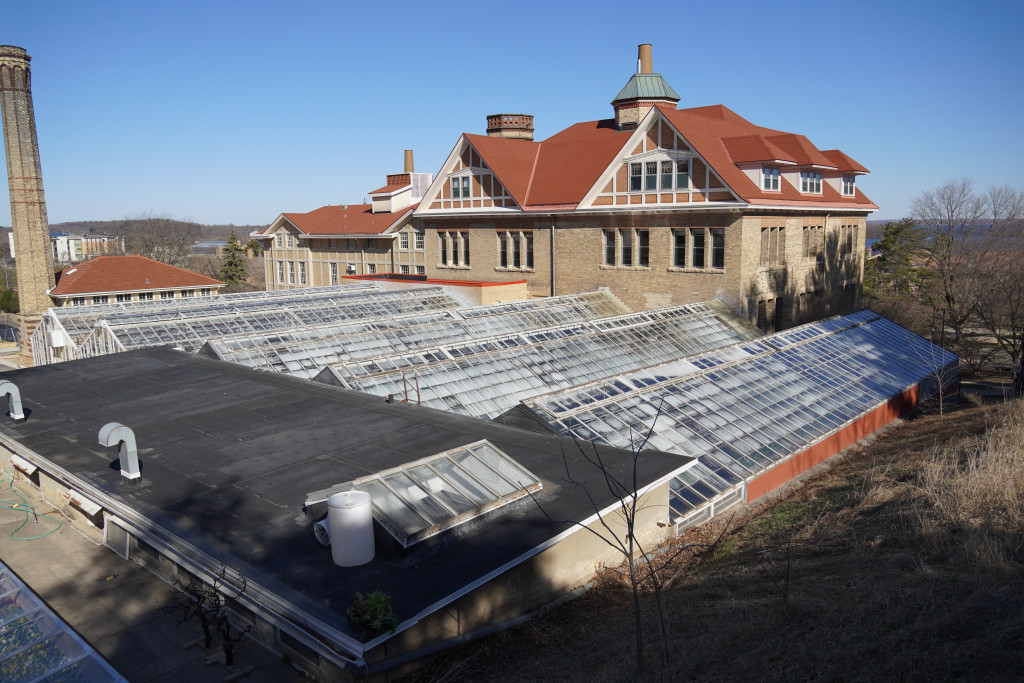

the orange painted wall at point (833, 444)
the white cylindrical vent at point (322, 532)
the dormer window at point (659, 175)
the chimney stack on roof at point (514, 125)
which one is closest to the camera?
the white cylindrical vent at point (322, 532)

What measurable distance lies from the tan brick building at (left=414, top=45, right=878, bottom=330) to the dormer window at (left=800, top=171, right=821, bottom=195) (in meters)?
0.08

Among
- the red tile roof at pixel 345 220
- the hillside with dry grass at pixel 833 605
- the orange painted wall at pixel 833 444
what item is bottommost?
the orange painted wall at pixel 833 444

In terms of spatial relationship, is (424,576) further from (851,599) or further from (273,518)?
(851,599)

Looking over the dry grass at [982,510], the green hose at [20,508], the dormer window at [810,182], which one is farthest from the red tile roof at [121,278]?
the dry grass at [982,510]

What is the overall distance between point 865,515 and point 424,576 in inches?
324

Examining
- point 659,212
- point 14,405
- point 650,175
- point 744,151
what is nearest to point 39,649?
point 14,405

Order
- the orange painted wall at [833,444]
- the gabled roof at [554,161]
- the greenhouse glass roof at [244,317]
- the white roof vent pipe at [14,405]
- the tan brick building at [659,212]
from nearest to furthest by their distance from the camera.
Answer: the white roof vent pipe at [14,405], the orange painted wall at [833,444], the greenhouse glass roof at [244,317], the tan brick building at [659,212], the gabled roof at [554,161]

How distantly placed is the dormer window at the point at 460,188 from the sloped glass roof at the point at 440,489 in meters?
25.9

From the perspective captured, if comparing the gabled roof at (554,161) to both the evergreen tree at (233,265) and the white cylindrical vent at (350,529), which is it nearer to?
the white cylindrical vent at (350,529)

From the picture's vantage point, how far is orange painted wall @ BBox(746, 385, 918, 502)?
1368cm

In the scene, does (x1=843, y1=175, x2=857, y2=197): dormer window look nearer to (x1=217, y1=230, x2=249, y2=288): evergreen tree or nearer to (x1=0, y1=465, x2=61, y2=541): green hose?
(x1=0, y1=465, x2=61, y2=541): green hose

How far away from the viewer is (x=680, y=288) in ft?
90.2

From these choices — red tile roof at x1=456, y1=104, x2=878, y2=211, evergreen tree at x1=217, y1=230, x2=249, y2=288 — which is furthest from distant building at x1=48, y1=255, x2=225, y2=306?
evergreen tree at x1=217, y1=230, x2=249, y2=288

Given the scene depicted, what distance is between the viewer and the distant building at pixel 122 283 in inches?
1577
